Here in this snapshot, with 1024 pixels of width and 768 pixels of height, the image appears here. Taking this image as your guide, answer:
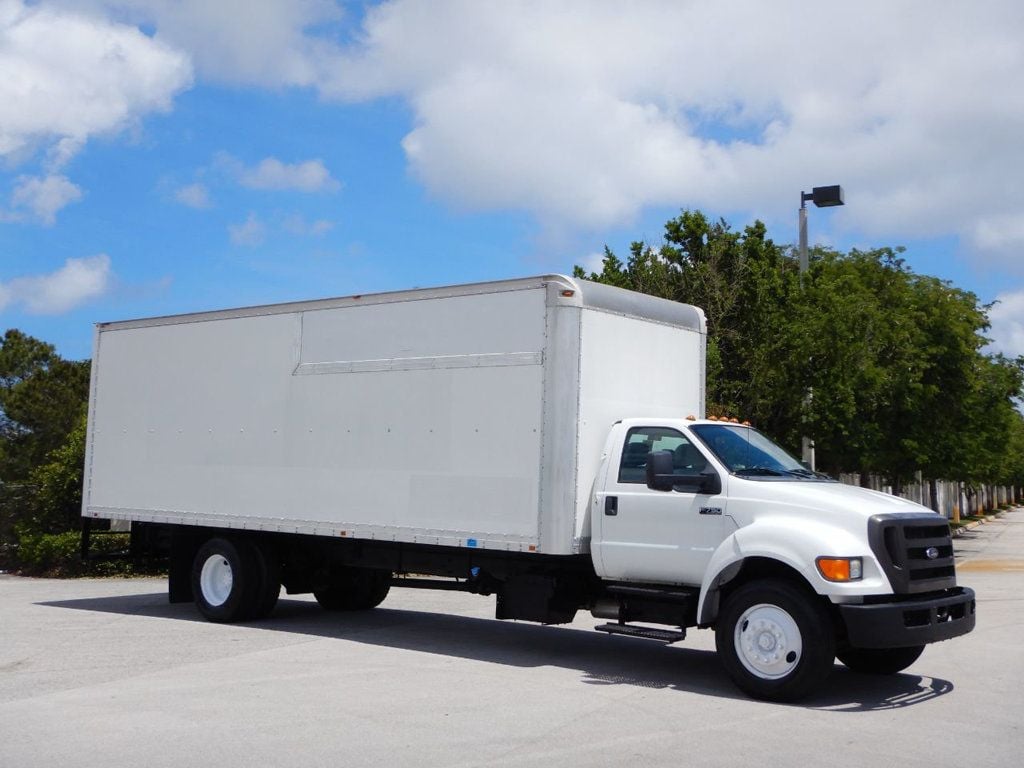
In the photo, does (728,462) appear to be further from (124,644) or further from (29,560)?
(29,560)

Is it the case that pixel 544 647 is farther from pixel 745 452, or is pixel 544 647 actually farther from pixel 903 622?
pixel 903 622

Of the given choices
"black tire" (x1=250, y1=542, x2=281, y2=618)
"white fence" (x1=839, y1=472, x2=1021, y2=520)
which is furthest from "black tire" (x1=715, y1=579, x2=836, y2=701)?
"white fence" (x1=839, y1=472, x2=1021, y2=520)

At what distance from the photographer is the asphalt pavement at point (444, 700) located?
7.20 meters

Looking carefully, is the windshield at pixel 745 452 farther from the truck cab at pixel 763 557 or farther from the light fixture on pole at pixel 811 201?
the light fixture on pole at pixel 811 201

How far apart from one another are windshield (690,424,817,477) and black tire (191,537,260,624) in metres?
5.61

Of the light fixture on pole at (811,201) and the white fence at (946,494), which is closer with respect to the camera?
the light fixture on pole at (811,201)

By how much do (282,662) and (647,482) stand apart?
369cm

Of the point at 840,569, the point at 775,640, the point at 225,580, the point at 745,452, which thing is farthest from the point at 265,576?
the point at 840,569

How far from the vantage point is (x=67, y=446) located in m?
21.6

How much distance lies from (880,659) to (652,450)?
2713mm

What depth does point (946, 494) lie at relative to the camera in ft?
199

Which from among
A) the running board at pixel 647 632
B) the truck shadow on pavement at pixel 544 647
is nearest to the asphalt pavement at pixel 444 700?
the truck shadow on pavement at pixel 544 647

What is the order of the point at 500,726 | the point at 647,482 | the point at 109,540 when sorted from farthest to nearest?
the point at 109,540, the point at 647,482, the point at 500,726

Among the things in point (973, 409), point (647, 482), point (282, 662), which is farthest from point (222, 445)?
point (973, 409)
